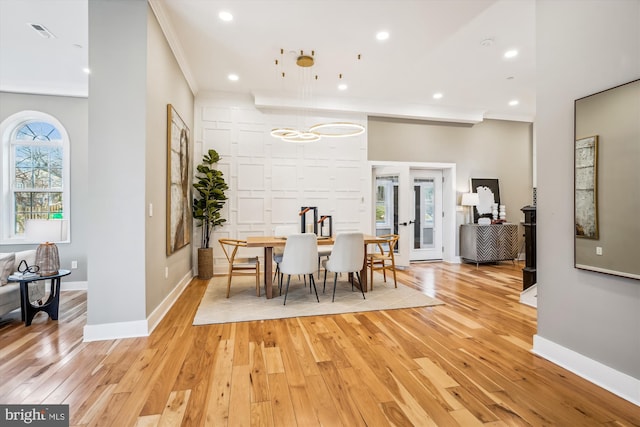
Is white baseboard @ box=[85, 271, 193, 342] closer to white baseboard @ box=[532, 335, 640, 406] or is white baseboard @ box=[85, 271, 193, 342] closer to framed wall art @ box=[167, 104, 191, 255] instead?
framed wall art @ box=[167, 104, 191, 255]

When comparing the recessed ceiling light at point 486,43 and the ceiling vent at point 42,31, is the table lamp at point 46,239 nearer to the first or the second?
the ceiling vent at point 42,31

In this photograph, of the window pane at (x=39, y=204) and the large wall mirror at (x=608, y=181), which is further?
the window pane at (x=39, y=204)

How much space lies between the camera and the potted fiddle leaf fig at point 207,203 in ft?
16.4

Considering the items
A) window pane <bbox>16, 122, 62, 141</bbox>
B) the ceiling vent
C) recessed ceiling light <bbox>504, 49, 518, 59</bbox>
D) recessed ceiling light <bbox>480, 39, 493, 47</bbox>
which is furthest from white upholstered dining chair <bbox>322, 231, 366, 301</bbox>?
window pane <bbox>16, 122, 62, 141</bbox>

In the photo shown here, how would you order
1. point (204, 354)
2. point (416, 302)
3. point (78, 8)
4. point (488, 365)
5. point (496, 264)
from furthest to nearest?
point (496, 264), point (416, 302), point (78, 8), point (204, 354), point (488, 365)

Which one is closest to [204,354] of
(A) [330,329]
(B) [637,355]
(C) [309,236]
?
(A) [330,329]

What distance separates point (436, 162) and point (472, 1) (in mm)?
3818

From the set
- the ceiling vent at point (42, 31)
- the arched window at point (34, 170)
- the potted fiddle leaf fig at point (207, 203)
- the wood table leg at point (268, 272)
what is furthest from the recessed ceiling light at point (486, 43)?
the arched window at point (34, 170)

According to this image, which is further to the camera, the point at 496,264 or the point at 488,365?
the point at 496,264

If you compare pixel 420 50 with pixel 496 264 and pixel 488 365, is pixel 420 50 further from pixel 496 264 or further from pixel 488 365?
pixel 496 264

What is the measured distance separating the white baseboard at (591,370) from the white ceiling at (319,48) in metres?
3.18

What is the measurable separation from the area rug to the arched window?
2715 mm

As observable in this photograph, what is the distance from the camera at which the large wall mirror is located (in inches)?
68.8

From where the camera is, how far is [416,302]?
12.2 ft
